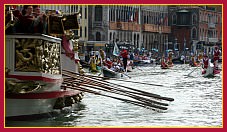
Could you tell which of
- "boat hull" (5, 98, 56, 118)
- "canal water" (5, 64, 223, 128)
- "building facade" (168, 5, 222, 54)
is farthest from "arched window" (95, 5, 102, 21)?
"boat hull" (5, 98, 56, 118)

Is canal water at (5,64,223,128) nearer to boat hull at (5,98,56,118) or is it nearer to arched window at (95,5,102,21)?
boat hull at (5,98,56,118)

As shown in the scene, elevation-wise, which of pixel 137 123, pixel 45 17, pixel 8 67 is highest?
pixel 45 17

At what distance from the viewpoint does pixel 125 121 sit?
9.64m

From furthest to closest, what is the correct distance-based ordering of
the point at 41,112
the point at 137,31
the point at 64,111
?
the point at 137,31 < the point at 64,111 < the point at 41,112

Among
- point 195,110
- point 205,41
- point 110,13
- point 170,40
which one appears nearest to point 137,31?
point 110,13

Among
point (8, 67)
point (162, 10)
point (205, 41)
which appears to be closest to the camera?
point (8, 67)

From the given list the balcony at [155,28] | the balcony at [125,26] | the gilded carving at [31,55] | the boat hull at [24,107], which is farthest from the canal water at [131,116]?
the balcony at [155,28]

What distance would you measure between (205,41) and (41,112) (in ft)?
213

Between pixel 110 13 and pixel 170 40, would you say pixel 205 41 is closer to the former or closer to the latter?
pixel 170 40

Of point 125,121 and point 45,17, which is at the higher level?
point 45,17

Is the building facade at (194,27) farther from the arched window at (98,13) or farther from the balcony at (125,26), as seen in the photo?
the arched window at (98,13)

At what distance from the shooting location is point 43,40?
8742mm

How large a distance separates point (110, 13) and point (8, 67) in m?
44.8

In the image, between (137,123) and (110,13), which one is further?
(110,13)
